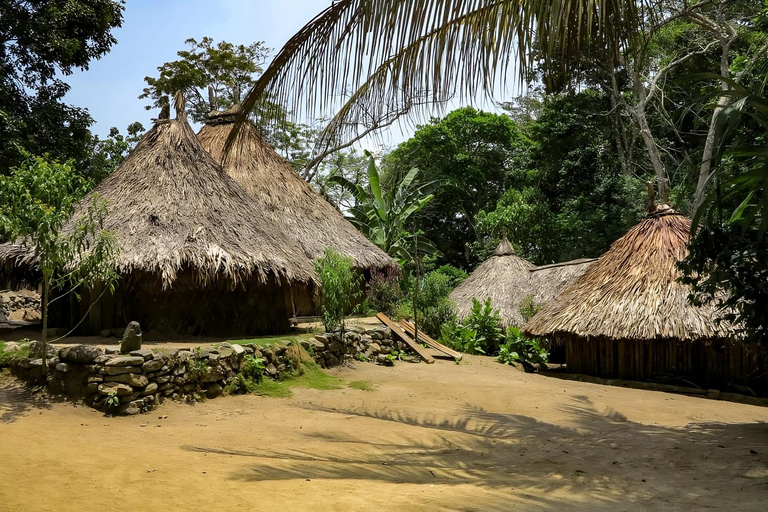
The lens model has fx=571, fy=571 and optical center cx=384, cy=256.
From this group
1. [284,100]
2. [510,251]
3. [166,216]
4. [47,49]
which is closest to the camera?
[284,100]

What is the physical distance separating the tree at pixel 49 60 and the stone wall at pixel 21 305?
3398 millimetres

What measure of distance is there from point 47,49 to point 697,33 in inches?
698

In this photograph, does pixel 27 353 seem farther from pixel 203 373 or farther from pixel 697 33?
pixel 697 33

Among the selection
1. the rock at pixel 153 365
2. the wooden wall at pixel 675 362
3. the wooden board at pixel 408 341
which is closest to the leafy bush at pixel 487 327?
the wooden board at pixel 408 341

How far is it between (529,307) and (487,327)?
1.44 m

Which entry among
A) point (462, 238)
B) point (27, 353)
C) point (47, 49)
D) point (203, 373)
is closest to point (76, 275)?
point (27, 353)

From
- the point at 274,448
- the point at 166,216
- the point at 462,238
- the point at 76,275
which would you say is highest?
the point at 462,238

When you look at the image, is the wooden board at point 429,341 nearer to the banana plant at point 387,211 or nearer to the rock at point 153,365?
the banana plant at point 387,211

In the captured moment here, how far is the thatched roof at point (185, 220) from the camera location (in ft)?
27.6

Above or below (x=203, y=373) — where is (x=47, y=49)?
above

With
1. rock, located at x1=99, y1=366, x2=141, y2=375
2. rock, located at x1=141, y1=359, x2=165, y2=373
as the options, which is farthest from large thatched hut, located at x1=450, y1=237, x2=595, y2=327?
rock, located at x1=99, y1=366, x2=141, y2=375

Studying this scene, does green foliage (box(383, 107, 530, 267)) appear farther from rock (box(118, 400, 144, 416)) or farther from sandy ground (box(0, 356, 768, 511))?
rock (box(118, 400, 144, 416))

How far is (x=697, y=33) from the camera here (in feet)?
55.5

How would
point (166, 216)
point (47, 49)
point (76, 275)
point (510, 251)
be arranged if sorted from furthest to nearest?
1. point (510, 251)
2. point (47, 49)
3. point (166, 216)
4. point (76, 275)
